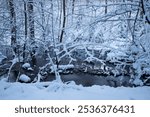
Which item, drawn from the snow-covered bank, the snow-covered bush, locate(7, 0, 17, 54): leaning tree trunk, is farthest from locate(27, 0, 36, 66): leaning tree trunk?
the snow-covered bank

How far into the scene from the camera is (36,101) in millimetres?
4348

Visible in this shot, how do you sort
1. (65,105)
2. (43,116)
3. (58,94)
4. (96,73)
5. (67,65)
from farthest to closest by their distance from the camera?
1. (67,65)
2. (96,73)
3. (58,94)
4. (65,105)
5. (43,116)

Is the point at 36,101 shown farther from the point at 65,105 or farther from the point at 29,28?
the point at 29,28

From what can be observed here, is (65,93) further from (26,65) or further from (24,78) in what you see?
(26,65)

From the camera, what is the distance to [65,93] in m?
4.81

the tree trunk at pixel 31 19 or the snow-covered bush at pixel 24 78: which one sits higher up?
the tree trunk at pixel 31 19

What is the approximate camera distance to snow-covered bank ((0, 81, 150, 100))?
4.62 metres

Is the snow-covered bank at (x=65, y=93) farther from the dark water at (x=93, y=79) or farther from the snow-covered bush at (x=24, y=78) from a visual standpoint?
the snow-covered bush at (x=24, y=78)

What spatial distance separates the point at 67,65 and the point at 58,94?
8.41 metres

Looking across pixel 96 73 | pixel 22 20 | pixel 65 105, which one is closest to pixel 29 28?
pixel 22 20

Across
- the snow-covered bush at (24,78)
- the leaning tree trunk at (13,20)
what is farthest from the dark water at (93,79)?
the leaning tree trunk at (13,20)

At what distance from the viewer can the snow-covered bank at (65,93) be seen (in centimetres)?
462

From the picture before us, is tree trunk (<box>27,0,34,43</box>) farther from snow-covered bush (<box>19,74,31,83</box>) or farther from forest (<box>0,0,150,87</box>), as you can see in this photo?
snow-covered bush (<box>19,74,31,83</box>)

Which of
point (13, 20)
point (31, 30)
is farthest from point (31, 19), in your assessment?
point (13, 20)
